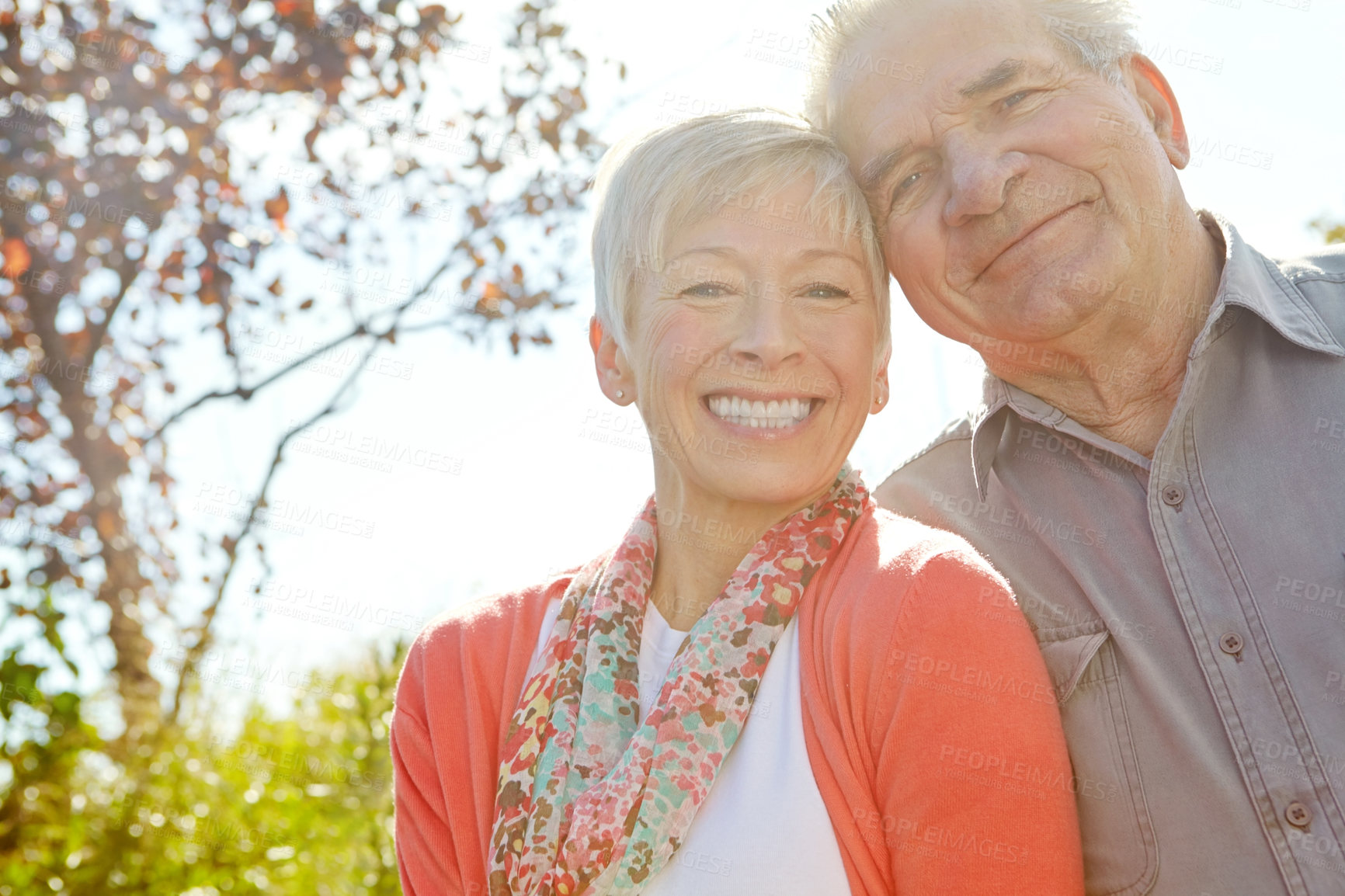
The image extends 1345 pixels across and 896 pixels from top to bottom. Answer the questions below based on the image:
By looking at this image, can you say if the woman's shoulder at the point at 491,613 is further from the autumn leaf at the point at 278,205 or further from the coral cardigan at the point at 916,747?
the autumn leaf at the point at 278,205

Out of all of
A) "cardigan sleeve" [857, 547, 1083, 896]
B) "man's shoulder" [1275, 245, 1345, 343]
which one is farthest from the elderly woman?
"man's shoulder" [1275, 245, 1345, 343]

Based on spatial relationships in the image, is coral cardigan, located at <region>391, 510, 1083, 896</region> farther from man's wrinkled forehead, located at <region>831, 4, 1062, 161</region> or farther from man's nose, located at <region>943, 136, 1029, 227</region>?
man's wrinkled forehead, located at <region>831, 4, 1062, 161</region>

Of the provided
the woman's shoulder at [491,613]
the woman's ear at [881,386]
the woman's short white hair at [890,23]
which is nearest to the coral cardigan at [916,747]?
the woman's shoulder at [491,613]

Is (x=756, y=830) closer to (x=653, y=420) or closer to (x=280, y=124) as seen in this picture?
(x=653, y=420)

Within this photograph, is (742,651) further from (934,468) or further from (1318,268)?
(1318,268)

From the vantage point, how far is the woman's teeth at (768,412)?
2.08 meters

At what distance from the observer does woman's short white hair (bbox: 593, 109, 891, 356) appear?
2084 millimetres

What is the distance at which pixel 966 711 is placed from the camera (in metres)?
1.71

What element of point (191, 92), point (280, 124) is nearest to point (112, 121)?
point (191, 92)

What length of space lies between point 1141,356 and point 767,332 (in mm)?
826

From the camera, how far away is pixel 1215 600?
6.15 feet

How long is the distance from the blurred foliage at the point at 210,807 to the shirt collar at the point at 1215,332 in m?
2.39

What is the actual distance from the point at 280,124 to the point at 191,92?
0.34 m

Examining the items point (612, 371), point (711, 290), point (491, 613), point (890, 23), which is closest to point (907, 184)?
point (890, 23)
